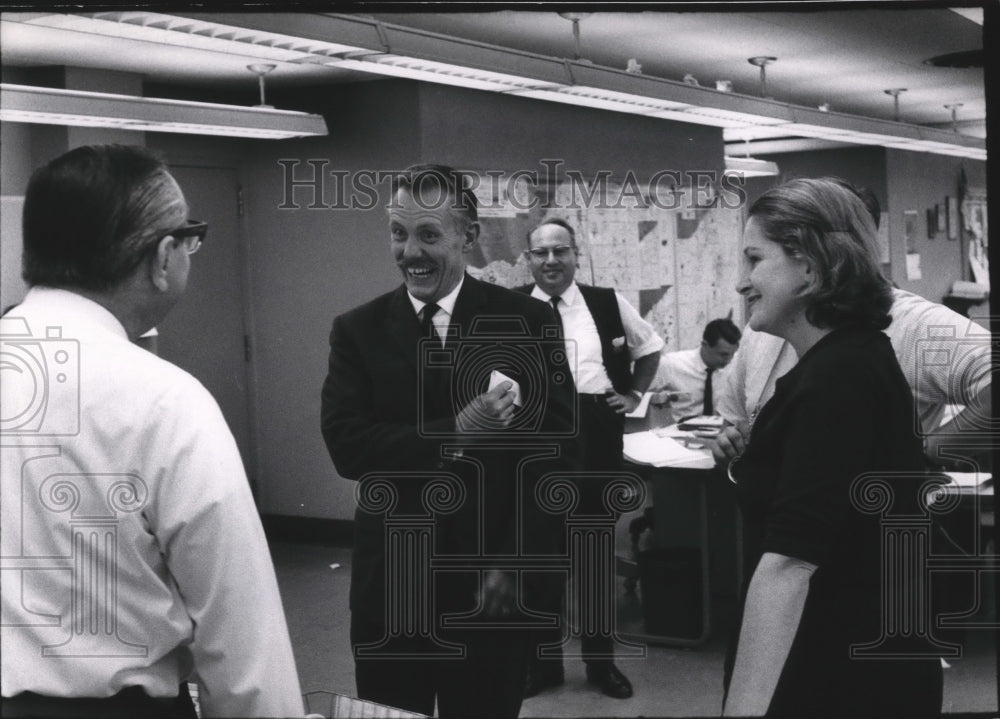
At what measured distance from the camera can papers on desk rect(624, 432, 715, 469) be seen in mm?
2746

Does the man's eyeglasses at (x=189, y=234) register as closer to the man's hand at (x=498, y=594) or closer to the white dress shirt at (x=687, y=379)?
the man's hand at (x=498, y=594)

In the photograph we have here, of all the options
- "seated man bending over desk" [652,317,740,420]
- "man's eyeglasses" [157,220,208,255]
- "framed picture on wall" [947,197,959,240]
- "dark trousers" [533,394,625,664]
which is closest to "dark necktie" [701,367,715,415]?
"seated man bending over desk" [652,317,740,420]

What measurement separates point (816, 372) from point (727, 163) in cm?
90

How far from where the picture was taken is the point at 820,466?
2.04 metres

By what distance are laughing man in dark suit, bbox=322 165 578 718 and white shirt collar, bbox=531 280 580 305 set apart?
1.2 inches

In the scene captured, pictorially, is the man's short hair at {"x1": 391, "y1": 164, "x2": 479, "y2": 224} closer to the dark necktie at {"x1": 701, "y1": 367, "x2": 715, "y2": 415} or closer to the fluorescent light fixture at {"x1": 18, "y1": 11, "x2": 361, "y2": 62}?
the fluorescent light fixture at {"x1": 18, "y1": 11, "x2": 361, "y2": 62}

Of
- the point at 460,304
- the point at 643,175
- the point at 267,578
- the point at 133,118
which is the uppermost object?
the point at 133,118

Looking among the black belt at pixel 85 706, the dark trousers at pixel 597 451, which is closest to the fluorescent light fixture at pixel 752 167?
the dark trousers at pixel 597 451

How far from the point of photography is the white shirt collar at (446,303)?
2688 millimetres

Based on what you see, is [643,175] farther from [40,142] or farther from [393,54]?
[40,142]

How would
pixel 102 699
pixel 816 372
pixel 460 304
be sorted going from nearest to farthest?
1. pixel 102 699
2. pixel 816 372
3. pixel 460 304

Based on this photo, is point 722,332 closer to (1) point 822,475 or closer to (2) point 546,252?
(2) point 546,252

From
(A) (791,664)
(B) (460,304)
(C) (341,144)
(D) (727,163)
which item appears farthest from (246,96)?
(A) (791,664)

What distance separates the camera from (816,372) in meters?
2.09
